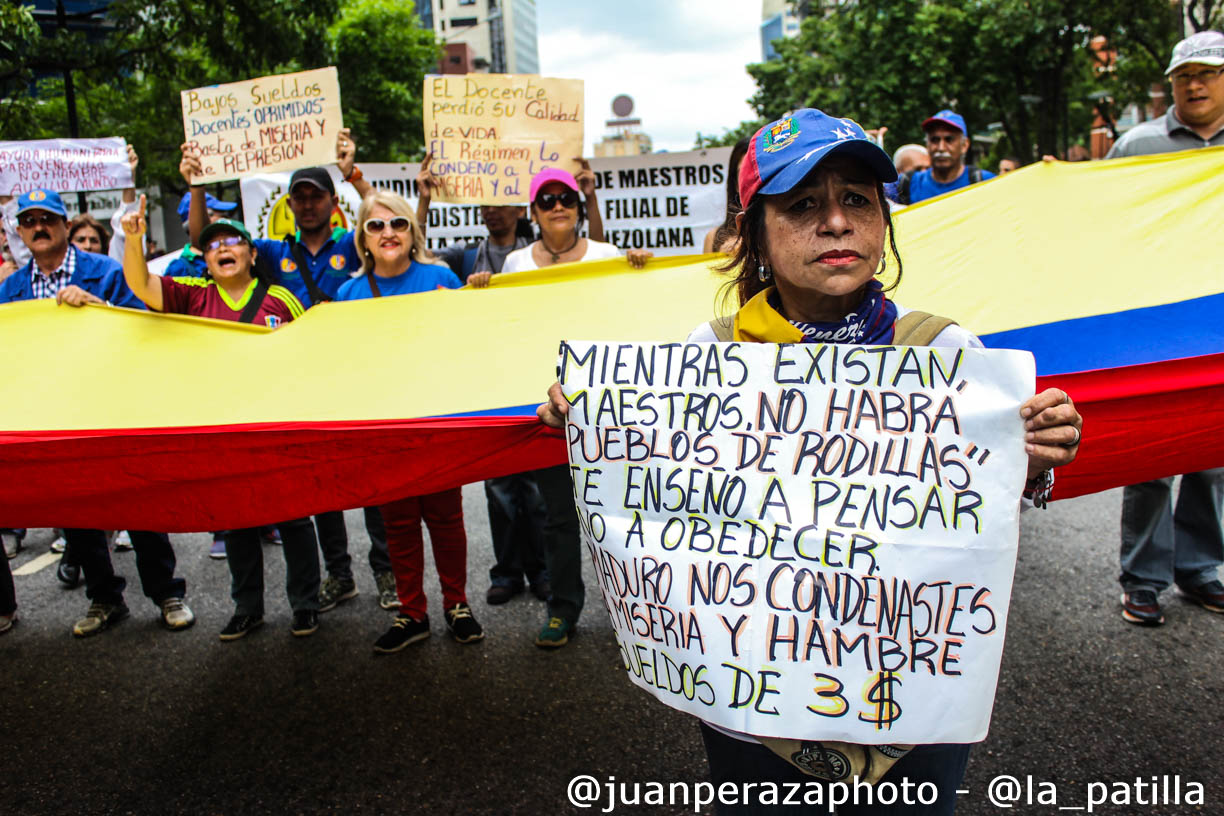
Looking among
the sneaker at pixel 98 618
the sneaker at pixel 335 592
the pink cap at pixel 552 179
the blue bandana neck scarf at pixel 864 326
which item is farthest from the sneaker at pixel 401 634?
the blue bandana neck scarf at pixel 864 326

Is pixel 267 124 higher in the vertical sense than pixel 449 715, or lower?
higher

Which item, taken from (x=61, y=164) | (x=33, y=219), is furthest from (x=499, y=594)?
(x=61, y=164)

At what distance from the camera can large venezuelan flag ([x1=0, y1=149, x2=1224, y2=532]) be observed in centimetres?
259

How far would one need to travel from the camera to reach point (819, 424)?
1.67m

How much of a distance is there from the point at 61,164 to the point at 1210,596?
7.76 metres

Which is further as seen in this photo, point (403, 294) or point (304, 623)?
point (304, 623)

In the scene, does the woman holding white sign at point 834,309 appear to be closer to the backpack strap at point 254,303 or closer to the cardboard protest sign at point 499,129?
the backpack strap at point 254,303

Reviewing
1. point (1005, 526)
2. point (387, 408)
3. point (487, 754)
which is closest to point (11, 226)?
point (387, 408)

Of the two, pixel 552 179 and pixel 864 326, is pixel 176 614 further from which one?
pixel 864 326

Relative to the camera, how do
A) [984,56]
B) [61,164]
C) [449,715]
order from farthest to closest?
[984,56]
[61,164]
[449,715]

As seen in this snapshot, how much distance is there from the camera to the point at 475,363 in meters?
3.19

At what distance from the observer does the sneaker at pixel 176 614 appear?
4.51m

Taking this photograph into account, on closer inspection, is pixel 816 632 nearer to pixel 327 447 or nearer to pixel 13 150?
pixel 327 447

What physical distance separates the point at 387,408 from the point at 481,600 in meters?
1.97
